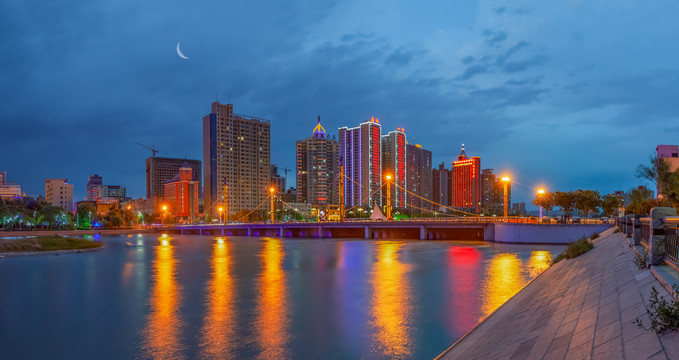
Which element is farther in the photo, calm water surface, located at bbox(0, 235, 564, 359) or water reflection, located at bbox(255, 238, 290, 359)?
calm water surface, located at bbox(0, 235, 564, 359)

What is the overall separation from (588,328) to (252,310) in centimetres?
1375

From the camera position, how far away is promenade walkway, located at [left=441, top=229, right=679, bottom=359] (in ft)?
19.2

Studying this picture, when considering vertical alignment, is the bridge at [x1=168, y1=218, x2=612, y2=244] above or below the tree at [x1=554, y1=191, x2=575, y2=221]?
below

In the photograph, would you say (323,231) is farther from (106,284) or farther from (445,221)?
(106,284)

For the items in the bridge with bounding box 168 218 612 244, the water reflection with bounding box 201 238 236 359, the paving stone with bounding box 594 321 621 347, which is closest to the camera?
the paving stone with bounding box 594 321 621 347

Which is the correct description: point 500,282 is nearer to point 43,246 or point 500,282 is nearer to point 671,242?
point 671,242

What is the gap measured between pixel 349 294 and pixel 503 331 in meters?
12.2

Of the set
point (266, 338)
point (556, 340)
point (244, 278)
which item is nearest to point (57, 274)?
point (244, 278)

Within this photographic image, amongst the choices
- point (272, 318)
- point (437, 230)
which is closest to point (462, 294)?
point (272, 318)

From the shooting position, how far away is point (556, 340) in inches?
289

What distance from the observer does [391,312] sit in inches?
685

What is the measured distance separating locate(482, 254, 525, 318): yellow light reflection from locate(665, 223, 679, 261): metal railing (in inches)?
301

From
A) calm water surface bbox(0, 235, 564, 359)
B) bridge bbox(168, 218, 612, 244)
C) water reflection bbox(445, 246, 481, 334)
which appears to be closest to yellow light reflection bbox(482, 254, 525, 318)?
calm water surface bbox(0, 235, 564, 359)

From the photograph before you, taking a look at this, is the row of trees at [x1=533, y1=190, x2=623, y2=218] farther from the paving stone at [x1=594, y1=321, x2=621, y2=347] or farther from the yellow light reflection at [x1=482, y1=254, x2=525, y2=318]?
the paving stone at [x1=594, y1=321, x2=621, y2=347]
